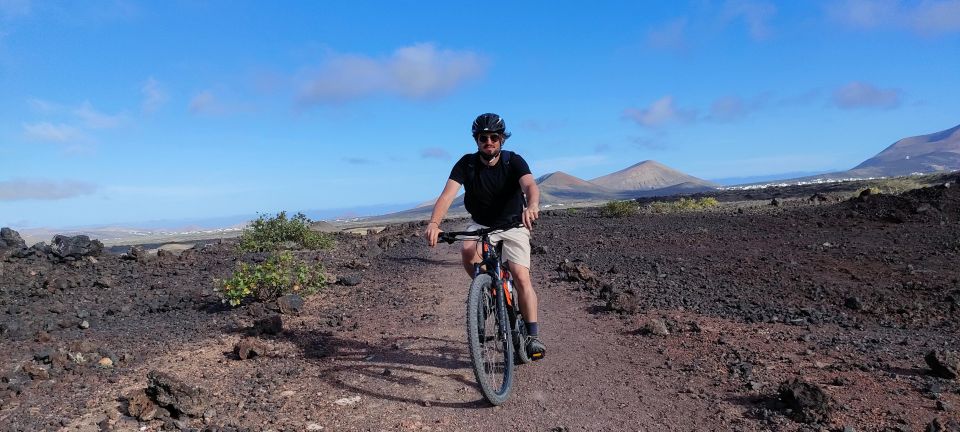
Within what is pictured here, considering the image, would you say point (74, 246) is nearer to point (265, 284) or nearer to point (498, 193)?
point (265, 284)

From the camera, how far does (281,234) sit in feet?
52.9

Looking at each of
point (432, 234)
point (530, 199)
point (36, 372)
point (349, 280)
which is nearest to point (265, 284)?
point (349, 280)

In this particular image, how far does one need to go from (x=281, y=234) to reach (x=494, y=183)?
12.6 metres

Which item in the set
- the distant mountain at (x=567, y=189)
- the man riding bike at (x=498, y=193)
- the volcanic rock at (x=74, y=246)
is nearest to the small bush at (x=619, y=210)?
the volcanic rock at (x=74, y=246)

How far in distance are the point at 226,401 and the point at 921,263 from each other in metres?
11.2

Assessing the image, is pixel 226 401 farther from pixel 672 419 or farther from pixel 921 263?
pixel 921 263

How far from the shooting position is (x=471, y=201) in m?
4.98

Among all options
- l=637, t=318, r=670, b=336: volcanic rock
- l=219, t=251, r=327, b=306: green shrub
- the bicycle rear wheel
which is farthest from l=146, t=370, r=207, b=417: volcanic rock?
l=637, t=318, r=670, b=336: volcanic rock

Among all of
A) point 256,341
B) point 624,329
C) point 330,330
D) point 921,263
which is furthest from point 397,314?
point 921,263

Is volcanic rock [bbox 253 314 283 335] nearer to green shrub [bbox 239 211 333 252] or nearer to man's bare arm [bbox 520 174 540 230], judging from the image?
man's bare arm [bbox 520 174 540 230]

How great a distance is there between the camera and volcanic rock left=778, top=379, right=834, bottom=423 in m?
3.73

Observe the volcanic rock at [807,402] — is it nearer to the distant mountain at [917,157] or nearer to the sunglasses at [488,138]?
the sunglasses at [488,138]

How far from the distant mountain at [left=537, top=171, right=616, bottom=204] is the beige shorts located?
325 feet

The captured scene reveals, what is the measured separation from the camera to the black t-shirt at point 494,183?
488 cm
